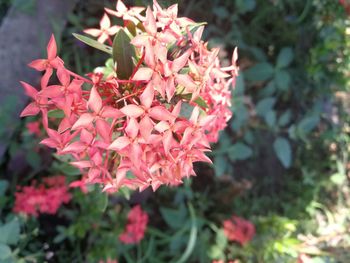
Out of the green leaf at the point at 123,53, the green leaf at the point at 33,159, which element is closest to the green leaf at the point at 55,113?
the green leaf at the point at 123,53

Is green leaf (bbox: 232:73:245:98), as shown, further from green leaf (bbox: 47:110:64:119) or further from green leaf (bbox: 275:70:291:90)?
green leaf (bbox: 47:110:64:119)

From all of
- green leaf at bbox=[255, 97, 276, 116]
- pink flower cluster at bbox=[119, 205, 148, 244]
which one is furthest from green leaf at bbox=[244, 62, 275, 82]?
pink flower cluster at bbox=[119, 205, 148, 244]

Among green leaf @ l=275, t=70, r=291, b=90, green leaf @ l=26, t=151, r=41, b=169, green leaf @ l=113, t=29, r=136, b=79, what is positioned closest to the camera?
green leaf @ l=113, t=29, r=136, b=79

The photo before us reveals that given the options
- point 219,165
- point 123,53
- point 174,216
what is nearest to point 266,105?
point 219,165

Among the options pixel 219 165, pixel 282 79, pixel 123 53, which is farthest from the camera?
pixel 282 79

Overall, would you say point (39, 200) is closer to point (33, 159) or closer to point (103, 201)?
point (33, 159)

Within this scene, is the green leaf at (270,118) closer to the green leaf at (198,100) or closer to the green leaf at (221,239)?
the green leaf at (221,239)
